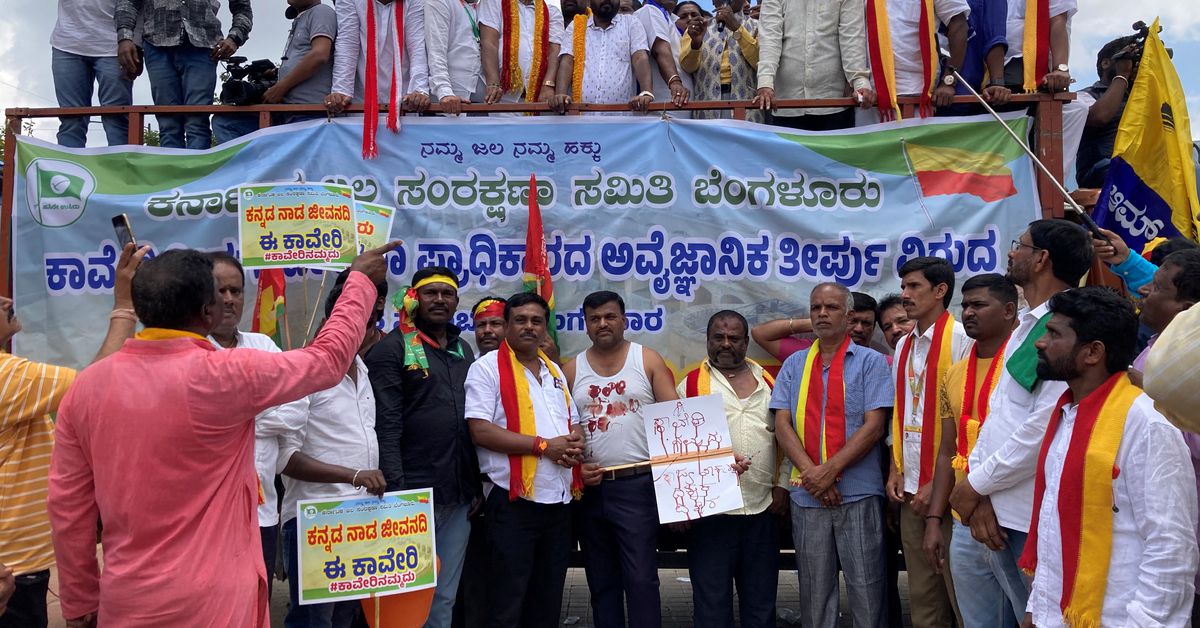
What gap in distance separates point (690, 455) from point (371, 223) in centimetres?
176

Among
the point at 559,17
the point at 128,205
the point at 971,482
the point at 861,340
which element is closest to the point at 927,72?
the point at 861,340

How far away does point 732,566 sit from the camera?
441cm

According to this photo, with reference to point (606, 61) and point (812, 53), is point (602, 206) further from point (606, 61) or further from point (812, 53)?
point (812, 53)

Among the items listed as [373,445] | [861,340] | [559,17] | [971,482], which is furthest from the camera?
[559,17]

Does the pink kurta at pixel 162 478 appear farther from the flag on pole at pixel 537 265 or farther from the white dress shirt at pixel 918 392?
the white dress shirt at pixel 918 392

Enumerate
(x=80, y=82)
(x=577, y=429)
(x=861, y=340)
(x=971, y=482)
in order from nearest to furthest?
(x=971, y=482), (x=577, y=429), (x=861, y=340), (x=80, y=82)

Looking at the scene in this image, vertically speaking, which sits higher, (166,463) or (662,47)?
(662,47)

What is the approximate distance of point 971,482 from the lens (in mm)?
3326

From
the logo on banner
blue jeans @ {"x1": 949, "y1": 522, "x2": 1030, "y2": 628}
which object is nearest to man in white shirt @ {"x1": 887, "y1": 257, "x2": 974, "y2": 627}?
blue jeans @ {"x1": 949, "y1": 522, "x2": 1030, "y2": 628}

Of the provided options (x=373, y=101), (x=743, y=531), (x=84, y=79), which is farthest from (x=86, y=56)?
(x=743, y=531)

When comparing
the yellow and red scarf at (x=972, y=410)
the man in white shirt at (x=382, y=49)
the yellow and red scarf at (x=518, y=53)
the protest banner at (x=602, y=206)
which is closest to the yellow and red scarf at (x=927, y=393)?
the yellow and red scarf at (x=972, y=410)

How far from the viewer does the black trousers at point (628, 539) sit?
4.30m

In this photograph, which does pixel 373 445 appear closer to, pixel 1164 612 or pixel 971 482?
pixel 971 482

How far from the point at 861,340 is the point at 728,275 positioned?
0.81 m
